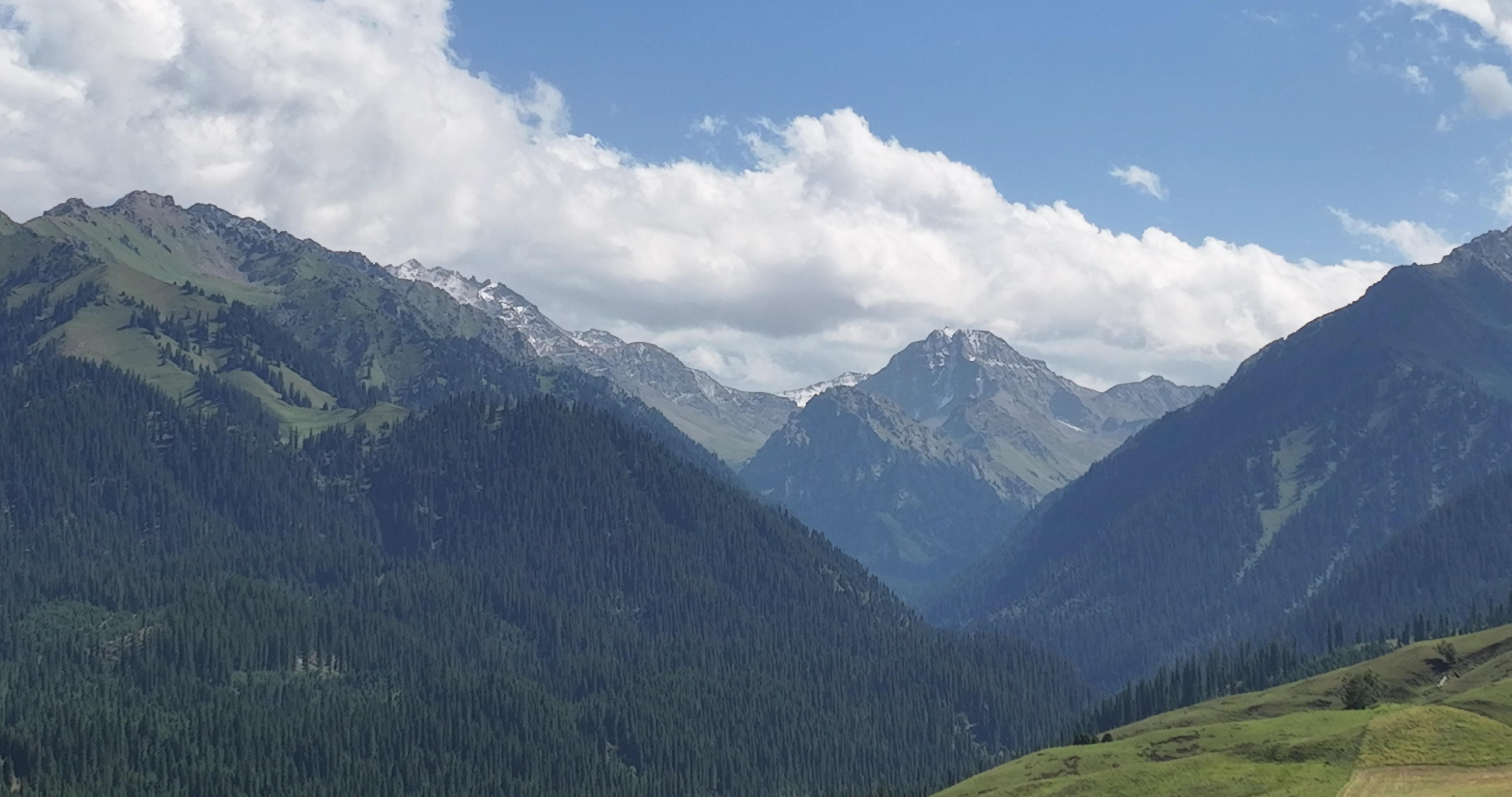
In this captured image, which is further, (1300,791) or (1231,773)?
(1231,773)

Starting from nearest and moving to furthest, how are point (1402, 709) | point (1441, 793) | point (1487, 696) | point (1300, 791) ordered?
point (1441, 793), point (1300, 791), point (1402, 709), point (1487, 696)

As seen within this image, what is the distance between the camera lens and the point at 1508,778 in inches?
5856

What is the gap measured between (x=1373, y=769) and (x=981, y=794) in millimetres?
54421

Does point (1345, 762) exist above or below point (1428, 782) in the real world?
above

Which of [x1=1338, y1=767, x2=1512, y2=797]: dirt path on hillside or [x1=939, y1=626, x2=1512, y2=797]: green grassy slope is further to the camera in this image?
[x1=939, y1=626, x2=1512, y2=797]: green grassy slope

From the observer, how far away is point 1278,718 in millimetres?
198500

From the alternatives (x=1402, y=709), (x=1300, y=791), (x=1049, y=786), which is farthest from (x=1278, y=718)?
(x=1300, y=791)

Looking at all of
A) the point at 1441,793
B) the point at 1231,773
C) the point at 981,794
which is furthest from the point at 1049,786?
the point at 1441,793

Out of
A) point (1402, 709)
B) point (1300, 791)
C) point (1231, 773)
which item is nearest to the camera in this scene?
point (1300, 791)

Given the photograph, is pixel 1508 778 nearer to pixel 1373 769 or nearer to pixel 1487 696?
pixel 1373 769

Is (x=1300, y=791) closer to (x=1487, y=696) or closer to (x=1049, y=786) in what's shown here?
(x=1049, y=786)

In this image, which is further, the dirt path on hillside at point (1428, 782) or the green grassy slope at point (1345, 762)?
the green grassy slope at point (1345, 762)

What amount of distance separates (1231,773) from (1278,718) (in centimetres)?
3267

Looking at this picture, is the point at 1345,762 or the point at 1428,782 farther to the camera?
the point at 1345,762
